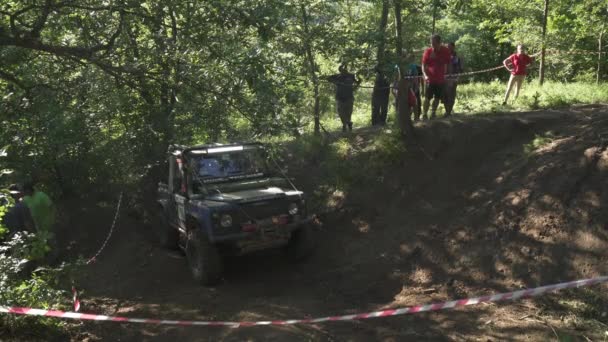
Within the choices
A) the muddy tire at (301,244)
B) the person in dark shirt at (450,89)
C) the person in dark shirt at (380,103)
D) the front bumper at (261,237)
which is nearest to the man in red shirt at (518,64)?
the person in dark shirt at (450,89)

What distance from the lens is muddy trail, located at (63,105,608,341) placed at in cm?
556

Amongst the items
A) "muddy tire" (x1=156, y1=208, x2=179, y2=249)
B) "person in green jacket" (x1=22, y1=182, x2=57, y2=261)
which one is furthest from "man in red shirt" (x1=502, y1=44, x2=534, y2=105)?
"person in green jacket" (x1=22, y1=182, x2=57, y2=261)

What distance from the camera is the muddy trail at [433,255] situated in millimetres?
5562

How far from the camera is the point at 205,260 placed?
7320 millimetres

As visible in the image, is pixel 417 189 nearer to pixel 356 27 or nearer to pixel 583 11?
pixel 356 27

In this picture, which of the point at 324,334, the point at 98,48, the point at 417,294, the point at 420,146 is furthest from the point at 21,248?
the point at 420,146

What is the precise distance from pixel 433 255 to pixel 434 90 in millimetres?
4245

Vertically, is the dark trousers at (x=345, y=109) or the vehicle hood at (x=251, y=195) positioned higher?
the dark trousers at (x=345, y=109)

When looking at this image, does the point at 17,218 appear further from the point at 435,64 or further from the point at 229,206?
the point at 435,64

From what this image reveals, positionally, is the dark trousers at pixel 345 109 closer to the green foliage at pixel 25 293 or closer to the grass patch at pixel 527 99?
the grass patch at pixel 527 99

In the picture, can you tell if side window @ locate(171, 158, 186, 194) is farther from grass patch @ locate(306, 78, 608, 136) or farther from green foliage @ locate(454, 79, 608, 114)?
green foliage @ locate(454, 79, 608, 114)

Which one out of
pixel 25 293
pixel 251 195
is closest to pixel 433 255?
pixel 251 195

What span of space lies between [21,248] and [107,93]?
15.3 feet

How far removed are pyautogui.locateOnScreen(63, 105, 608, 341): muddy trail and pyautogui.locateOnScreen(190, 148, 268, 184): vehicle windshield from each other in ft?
4.56
